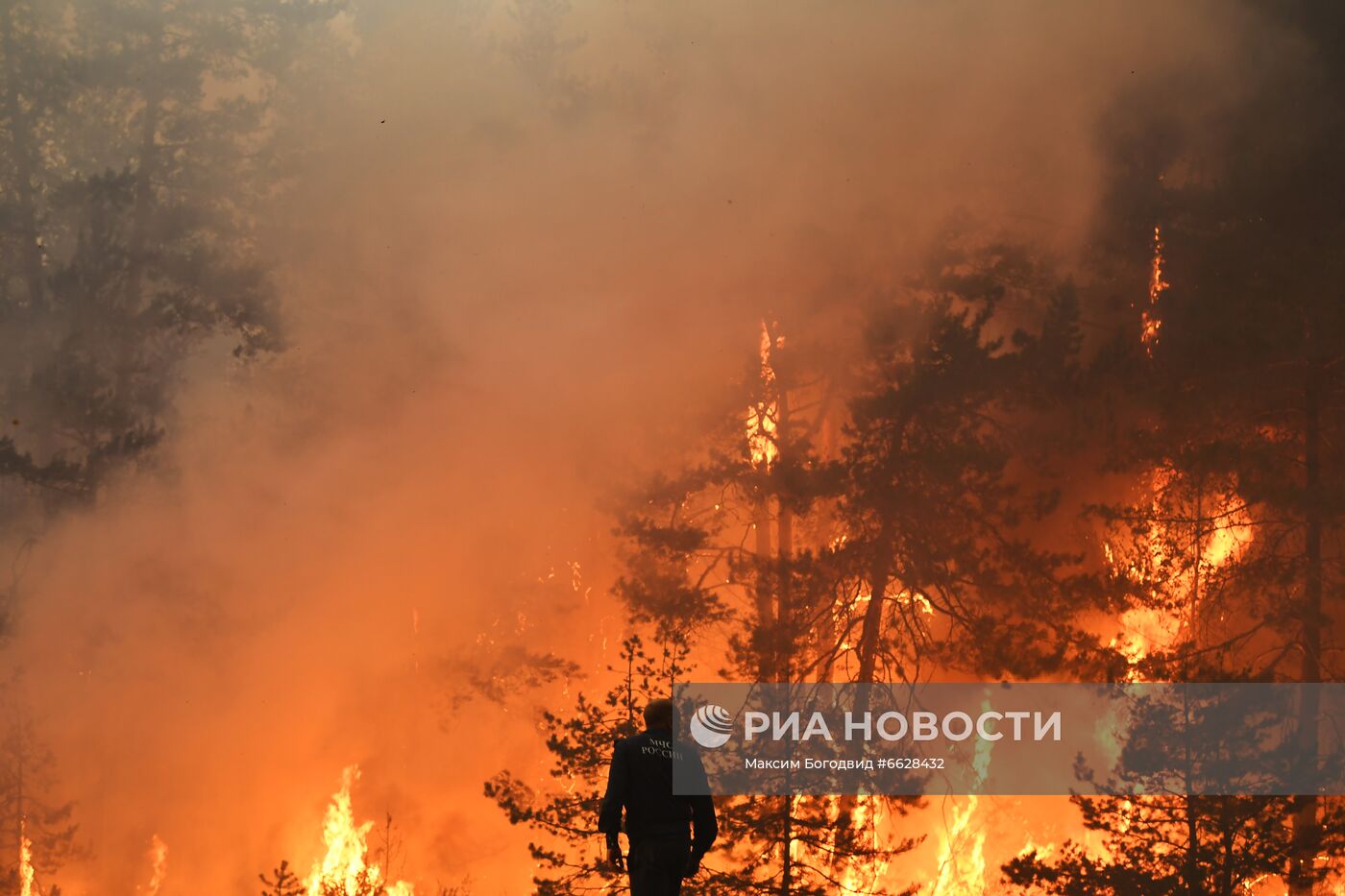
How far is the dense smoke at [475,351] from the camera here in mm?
9906

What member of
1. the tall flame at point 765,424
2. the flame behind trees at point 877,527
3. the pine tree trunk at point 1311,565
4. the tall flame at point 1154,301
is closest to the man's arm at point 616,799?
the flame behind trees at point 877,527

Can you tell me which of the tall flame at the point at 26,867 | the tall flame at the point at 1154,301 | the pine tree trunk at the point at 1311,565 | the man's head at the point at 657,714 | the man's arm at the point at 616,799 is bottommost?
the tall flame at the point at 26,867

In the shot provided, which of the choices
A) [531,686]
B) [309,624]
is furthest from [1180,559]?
[309,624]

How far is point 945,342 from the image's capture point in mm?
9492

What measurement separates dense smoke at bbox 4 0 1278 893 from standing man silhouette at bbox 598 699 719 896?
511 cm

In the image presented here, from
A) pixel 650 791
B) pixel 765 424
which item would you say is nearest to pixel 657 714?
pixel 650 791

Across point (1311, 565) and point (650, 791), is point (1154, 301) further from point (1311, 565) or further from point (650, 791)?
point (650, 791)

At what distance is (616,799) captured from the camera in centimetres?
472

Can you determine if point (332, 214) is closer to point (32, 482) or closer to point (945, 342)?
point (32, 482)

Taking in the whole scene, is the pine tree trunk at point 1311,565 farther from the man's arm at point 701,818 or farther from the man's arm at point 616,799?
the man's arm at point 616,799

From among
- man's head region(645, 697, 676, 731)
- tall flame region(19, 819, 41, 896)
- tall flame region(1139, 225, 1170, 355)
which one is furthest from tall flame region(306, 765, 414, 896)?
tall flame region(1139, 225, 1170, 355)

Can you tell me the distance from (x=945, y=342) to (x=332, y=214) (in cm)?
505

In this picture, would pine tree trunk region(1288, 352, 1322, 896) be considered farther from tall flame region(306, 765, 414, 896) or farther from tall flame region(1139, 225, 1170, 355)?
tall flame region(306, 765, 414, 896)

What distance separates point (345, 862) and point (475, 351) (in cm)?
409
